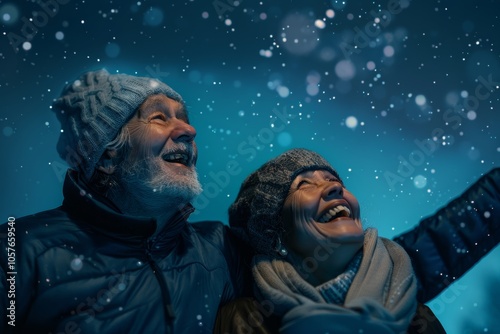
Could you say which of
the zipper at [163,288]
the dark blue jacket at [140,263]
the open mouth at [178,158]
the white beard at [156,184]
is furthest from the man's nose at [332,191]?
the zipper at [163,288]

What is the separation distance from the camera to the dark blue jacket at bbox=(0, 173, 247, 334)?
5.85 ft

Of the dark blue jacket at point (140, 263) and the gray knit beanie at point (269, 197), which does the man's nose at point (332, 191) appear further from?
the dark blue jacket at point (140, 263)

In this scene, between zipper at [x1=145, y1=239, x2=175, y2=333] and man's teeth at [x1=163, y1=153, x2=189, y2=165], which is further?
man's teeth at [x1=163, y1=153, x2=189, y2=165]

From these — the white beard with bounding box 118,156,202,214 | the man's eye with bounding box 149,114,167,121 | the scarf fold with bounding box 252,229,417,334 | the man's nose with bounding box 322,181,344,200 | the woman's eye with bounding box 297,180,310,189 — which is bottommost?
the scarf fold with bounding box 252,229,417,334

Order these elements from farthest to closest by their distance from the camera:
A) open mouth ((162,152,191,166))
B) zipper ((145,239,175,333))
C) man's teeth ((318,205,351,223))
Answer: open mouth ((162,152,191,166)), man's teeth ((318,205,351,223)), zipper ((145,239,175,333))

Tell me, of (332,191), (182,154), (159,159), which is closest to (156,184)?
(159,159)

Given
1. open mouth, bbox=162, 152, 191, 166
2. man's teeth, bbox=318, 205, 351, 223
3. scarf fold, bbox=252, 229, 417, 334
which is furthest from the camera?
open mouth, bbox=162, 152, 191, 166

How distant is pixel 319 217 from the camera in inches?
85.4

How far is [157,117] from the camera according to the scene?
93.7 inches

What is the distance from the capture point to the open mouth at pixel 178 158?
89.5 inches

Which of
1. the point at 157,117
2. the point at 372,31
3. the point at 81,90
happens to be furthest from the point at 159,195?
the point at 372,31

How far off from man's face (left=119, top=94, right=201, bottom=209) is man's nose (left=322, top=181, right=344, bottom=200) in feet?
2.42

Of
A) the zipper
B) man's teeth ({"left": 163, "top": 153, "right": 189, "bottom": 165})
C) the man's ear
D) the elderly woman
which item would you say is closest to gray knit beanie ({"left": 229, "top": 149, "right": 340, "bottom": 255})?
the elderly woman

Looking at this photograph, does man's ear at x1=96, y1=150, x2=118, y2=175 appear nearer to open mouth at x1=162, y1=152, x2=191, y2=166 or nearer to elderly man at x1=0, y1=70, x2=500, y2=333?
elderly man at x1=0, y1=70, x2=500, y2=333
